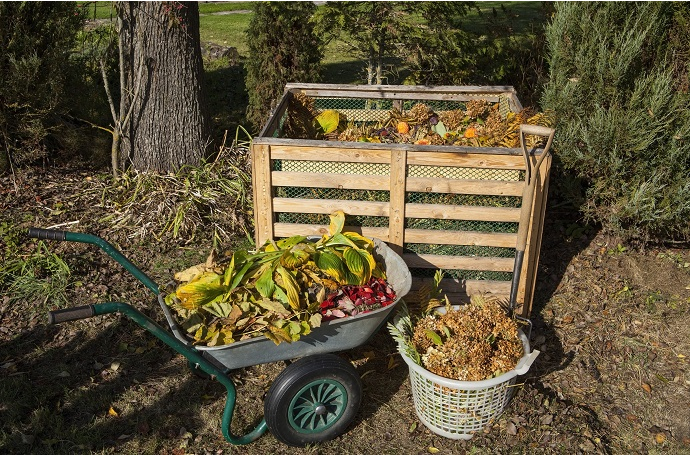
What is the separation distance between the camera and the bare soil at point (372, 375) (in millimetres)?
3633

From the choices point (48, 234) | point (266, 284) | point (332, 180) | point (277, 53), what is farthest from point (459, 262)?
point (277, 53)

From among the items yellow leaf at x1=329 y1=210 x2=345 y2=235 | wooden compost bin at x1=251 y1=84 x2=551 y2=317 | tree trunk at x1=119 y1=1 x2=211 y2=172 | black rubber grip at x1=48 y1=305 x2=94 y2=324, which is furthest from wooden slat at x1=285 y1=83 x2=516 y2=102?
black rubber grip at x1=48 y1=305 x2=94 y2=324

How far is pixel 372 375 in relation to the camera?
4.14 meters

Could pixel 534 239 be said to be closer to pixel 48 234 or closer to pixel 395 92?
pixel 395 92

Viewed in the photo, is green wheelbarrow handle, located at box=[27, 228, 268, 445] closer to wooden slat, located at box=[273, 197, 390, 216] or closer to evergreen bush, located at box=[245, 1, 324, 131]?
wooden slat, located at box=[273, 197, 390, 216]

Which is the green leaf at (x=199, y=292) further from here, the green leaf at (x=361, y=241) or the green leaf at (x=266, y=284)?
the green leaf at (x=361, y=241)

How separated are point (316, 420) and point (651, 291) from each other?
275cm

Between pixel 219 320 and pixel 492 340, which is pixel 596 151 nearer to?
pixel 492 340

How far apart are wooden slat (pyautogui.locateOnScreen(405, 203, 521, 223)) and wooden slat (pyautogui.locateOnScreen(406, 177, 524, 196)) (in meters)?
0.11

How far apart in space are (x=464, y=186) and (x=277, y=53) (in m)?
3.06

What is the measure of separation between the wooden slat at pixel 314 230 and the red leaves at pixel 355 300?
0.60 meters

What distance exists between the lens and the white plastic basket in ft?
11.2

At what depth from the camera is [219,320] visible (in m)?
3.34

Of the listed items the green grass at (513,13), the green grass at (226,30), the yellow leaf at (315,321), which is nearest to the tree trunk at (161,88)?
the yellow leaf at (315,321)
